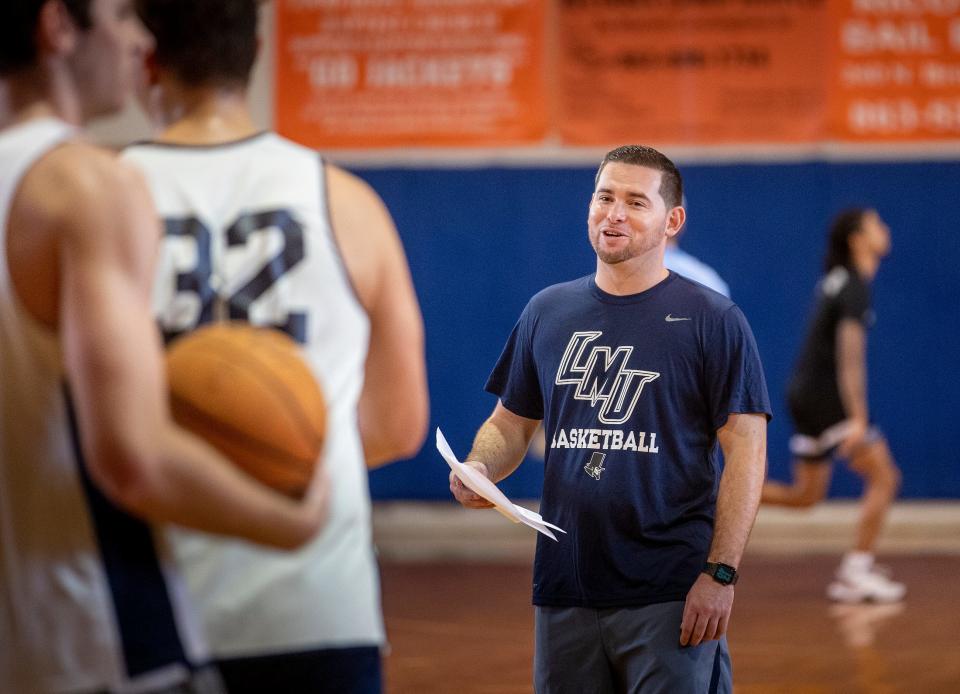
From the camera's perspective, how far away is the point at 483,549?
8359 mm

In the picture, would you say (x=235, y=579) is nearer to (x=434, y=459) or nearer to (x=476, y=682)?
(x=476, y=682)

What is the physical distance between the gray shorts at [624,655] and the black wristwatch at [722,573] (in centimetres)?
11

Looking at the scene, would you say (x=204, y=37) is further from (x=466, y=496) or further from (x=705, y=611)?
A: (x=705, y=611)

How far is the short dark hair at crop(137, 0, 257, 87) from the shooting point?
164 centimetres

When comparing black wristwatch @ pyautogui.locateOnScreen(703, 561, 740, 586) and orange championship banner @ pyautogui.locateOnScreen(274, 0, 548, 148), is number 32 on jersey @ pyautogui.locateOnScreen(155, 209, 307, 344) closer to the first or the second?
black wristwatch @ pyautogui.locateOnScreen(703, 561, 740, 586)

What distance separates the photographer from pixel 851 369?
6496 mm

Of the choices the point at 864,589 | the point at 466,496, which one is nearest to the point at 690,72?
the point at 864,589

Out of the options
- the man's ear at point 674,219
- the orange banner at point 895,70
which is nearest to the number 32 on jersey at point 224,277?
the man's ear at point 674,219

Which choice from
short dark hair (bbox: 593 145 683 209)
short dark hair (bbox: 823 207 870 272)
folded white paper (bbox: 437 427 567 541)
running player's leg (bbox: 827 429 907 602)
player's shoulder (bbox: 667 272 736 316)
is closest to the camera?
folded white paper (bbox: 437 427 567 541)

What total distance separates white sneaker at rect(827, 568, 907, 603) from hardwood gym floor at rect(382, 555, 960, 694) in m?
0.10

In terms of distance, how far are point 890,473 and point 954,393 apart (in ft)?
6.92

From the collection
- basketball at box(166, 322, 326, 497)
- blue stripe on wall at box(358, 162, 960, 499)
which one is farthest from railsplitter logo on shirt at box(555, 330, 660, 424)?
blue stripe on wall at box(358, 162, 960, 499)

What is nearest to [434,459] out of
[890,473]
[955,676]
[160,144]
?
[890,473]

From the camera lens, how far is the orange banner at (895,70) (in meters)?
8.22
